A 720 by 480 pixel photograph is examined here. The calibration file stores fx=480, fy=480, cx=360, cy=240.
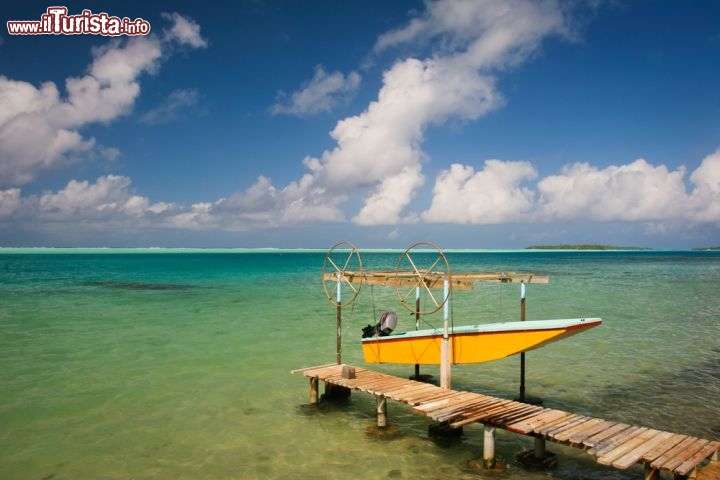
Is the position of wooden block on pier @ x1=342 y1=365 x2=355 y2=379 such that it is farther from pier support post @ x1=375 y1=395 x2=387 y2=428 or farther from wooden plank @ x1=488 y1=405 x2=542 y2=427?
wooden plank @ x1=488 y1=405 x2=542 y2=427

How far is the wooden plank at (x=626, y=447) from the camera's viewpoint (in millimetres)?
6136

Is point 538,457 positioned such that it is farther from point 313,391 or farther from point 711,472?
point 313,391

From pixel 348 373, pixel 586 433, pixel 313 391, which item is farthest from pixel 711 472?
pixel 313 391

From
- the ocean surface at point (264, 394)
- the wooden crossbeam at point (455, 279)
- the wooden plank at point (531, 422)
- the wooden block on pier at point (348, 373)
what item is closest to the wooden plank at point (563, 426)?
the wooden plank at point (531, 422)

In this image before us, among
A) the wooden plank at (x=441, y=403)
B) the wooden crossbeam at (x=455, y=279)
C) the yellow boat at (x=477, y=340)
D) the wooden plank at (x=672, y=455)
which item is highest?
the wooden crossbeam at (x=455, y=279)

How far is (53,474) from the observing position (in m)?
7.77

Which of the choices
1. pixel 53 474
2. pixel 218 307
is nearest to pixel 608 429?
pixel 53 474

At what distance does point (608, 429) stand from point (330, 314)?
19.2 metres

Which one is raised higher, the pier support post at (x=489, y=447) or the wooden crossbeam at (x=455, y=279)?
the wooden crossbeam at (x=455, y=279)

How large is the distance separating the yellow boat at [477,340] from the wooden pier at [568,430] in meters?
1.70

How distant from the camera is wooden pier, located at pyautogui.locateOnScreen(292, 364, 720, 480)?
6.21 metres

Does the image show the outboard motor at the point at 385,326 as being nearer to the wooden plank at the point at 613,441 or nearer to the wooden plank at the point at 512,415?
the wooden plank at the point at 512,415

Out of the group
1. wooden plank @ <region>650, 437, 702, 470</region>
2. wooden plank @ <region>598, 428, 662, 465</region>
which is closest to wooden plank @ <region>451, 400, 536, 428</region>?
wooden plank @ <region>598, 428, 662, 465</region>

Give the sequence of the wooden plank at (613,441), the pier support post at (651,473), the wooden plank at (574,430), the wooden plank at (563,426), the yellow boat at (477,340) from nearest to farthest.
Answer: the pier support post at (651,473)
the wooden plank at (613,441)
the wooden plank at (574,430)
the wooden plank at (563,426)
the yellow boat at (477,340)
